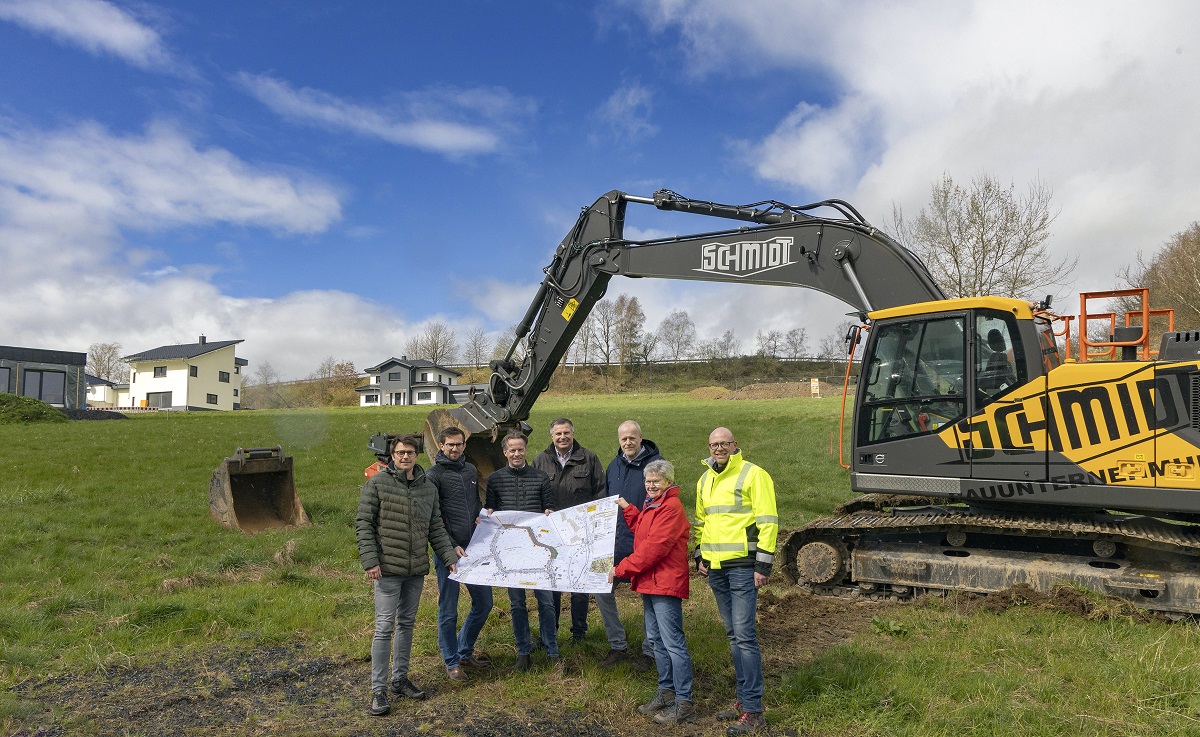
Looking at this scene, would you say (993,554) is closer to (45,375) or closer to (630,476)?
(630,476)

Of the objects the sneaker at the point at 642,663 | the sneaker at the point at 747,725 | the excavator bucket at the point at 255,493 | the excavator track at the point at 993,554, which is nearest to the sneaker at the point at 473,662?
the sneaker at the point at 642,663

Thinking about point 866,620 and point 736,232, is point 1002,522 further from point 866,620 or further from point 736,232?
point 736,232

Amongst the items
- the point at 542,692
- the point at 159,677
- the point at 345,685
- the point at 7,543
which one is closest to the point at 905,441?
the point at 542,692

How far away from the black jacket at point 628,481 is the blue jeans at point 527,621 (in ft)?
2.29

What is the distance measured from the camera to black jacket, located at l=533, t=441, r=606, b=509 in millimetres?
6648

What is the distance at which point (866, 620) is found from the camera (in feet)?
24.7

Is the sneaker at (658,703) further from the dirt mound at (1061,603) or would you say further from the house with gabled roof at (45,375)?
the house with gabled roof at (45,375)

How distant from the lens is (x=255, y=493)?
1255 cm

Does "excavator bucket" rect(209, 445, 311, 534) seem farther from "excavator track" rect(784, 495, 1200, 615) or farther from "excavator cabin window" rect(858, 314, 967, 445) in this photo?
"excavator cabin window" rect(858, 314, 967, 445)

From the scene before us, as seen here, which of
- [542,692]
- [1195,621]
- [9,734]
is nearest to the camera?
[9,734]

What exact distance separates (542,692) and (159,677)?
2899 mm

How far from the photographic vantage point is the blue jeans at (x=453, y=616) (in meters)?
5.98

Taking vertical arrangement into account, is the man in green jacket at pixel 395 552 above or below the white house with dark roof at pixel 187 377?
below

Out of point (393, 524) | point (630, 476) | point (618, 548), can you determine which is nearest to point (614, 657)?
point (618, 548)
